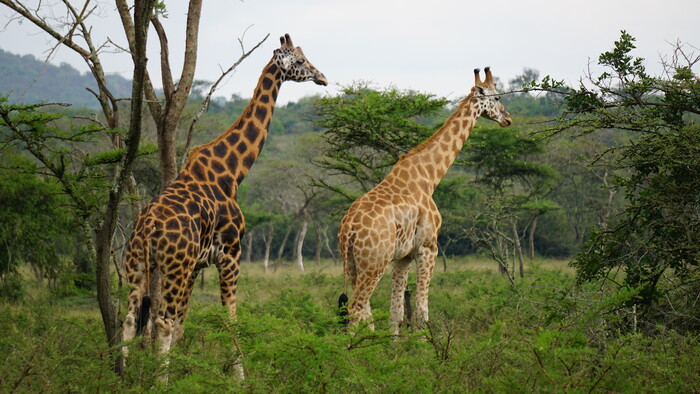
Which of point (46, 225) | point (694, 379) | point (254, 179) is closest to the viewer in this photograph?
point (694, 379)

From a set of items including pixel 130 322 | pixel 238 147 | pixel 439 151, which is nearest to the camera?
pixel 130 322

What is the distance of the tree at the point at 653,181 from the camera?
5703 mm

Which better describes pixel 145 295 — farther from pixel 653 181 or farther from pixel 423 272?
pixel 653 181

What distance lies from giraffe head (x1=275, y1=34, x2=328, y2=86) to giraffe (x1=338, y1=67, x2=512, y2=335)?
136cm

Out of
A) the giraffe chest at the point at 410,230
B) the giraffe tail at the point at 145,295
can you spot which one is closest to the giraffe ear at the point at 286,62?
the giraffe chest at the point at 410,230

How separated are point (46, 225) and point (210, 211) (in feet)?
28.2

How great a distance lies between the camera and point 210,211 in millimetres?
5789

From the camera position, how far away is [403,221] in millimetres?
7078

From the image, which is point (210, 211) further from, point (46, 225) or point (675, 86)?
point (46, 225)

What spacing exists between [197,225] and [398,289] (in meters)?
2.68

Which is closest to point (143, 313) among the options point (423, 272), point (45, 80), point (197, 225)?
point (197, 225)

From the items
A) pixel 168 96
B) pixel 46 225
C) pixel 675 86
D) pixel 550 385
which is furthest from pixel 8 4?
pixel 46 225

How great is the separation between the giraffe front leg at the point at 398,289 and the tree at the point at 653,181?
1825 mm

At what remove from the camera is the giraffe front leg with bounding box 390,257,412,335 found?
7.35 meters
